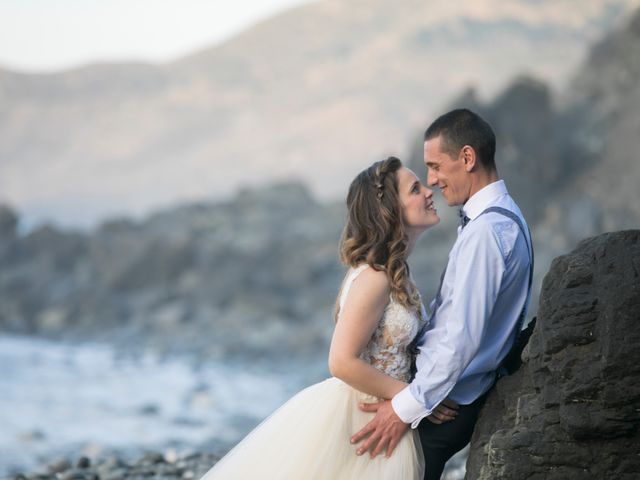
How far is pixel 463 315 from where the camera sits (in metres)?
4.35

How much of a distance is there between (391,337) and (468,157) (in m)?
0.99

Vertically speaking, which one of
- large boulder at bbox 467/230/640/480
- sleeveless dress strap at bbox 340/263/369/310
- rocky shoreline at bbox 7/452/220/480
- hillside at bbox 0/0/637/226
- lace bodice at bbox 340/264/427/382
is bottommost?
large boulder at bbox 467/230/640/480

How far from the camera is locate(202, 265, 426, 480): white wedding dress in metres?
4.66

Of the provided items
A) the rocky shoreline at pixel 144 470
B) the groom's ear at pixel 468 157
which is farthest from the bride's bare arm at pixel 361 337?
the rocky shoreline at pixel 144 470

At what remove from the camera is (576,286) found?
14.2 feet

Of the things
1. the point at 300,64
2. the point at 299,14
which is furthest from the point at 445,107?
the point at 299,14

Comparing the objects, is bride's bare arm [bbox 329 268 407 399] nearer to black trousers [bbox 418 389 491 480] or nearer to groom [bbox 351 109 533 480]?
groom [bbox 351 109 533 480]

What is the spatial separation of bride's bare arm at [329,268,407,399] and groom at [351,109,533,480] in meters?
0.12

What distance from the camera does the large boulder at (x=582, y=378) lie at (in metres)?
4.06

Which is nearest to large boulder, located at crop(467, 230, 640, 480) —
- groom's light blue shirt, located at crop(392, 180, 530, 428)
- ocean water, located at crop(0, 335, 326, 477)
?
groom's light blue shirt, located at crop(392, 180, 530, 428)

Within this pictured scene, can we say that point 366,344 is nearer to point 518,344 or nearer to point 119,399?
point 518,344

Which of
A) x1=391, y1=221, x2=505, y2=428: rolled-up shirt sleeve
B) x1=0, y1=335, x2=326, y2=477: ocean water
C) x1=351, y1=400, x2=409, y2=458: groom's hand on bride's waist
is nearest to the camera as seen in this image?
x1=391, y1=221, x2=505, y2=428: rolled-up shirt sleeve

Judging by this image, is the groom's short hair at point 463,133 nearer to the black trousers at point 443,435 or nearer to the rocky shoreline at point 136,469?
the black trousers at point 443,435

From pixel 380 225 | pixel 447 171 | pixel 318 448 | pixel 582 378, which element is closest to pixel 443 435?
pixel 318 448
